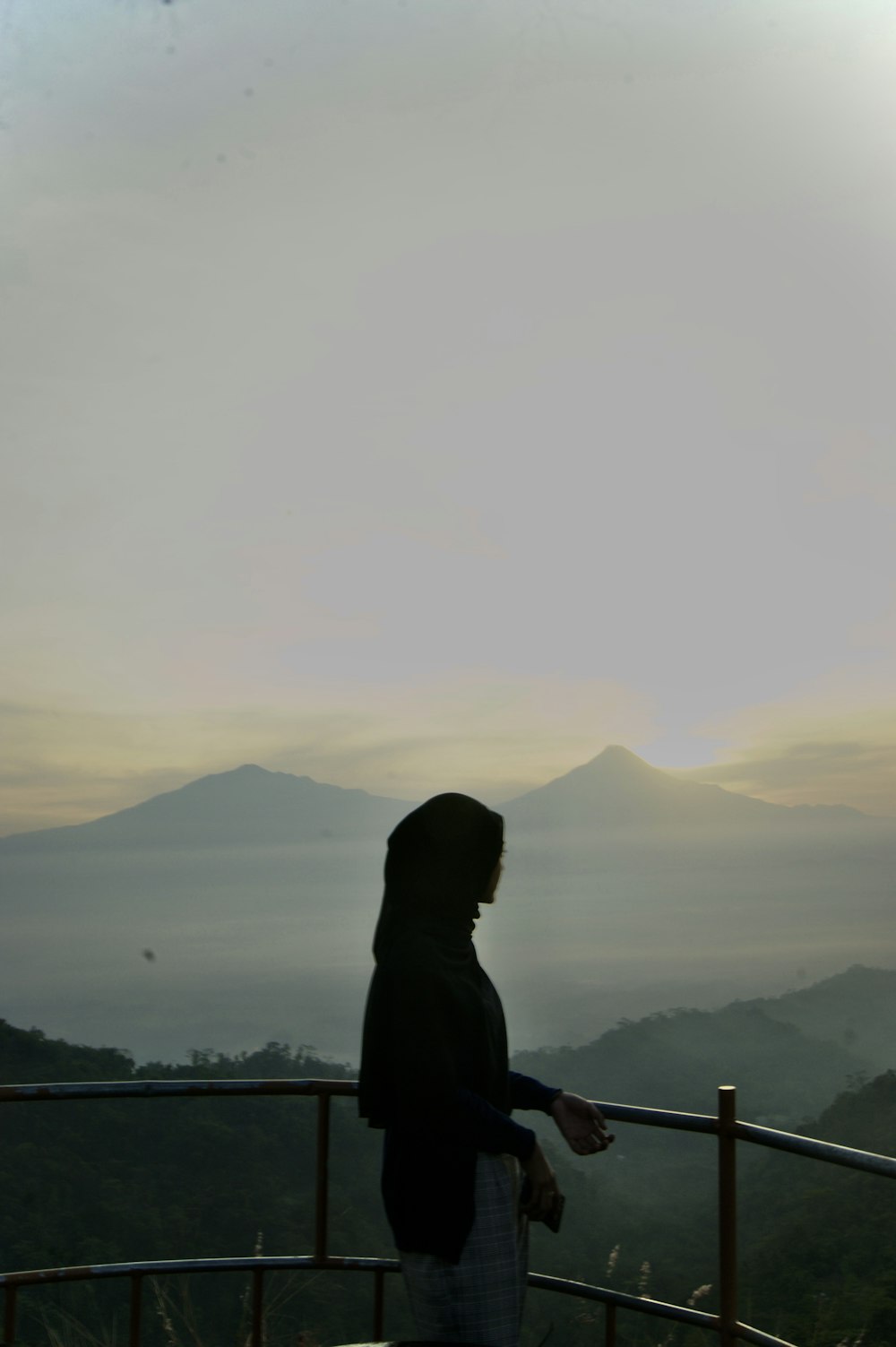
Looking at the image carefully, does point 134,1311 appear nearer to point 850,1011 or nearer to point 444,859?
point 444,859

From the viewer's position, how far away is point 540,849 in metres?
162

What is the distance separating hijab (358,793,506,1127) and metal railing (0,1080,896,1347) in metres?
0.50

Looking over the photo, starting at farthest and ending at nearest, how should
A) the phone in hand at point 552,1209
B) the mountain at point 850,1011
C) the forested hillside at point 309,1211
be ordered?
the mountain at point 850,1011, the forested hillside at point 309,1211, the phone in hand at point 552,1209

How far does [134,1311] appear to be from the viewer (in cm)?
298

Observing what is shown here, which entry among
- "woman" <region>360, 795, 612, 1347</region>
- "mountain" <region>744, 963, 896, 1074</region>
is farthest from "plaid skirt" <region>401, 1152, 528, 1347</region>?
"mountain" <region>744, 963, 896, 1074</region>

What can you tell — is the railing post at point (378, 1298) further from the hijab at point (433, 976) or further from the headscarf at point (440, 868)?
the headscarf at point (440, 868)

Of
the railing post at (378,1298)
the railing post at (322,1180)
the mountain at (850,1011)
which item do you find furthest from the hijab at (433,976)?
the mountain at (850,1011)

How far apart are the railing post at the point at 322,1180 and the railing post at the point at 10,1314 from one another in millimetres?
737

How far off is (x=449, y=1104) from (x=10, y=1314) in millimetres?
1640

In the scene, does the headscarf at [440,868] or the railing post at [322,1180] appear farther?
the railing post at [322,1180]

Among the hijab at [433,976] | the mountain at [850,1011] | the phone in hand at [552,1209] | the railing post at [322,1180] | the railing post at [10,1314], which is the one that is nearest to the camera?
the hijab at [433,976]

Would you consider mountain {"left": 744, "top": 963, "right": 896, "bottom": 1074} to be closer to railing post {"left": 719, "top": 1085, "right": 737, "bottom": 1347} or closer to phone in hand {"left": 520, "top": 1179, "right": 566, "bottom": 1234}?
railing post {"left": 719, "top": 1085, "right": 737, "bottom": 1347}

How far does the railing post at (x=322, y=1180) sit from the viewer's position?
119 inches

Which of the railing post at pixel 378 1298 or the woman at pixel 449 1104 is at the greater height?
the woman at pixel 449 1104
